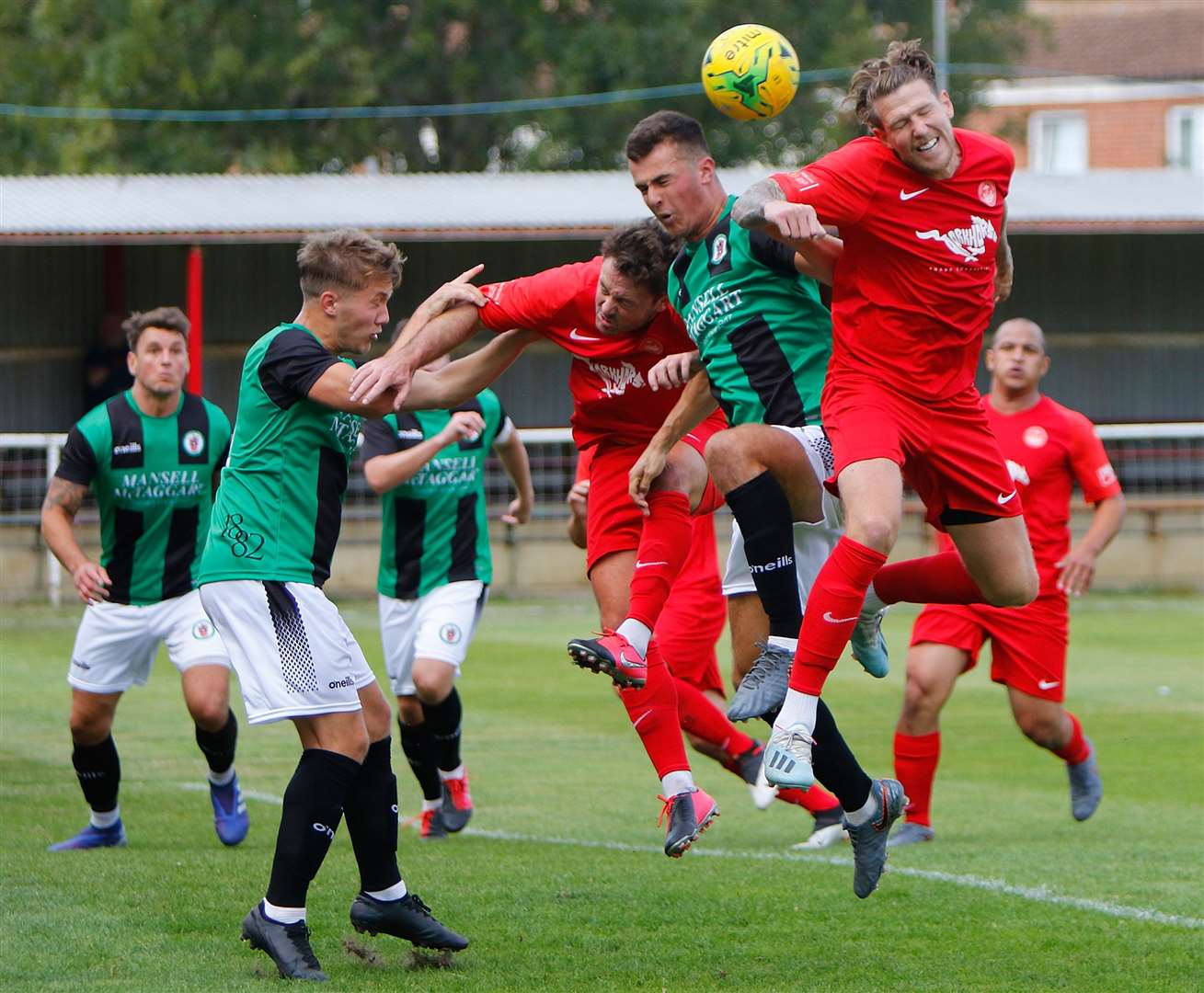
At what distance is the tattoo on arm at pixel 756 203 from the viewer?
20.2 ft

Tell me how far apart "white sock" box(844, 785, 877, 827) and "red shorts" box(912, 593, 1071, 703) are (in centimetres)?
291

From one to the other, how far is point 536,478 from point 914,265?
50.1 feet

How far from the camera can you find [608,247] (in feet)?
24.1

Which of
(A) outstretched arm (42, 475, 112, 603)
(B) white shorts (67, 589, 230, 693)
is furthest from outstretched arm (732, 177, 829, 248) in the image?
(B) white shorts (67, 589, 230, 693)

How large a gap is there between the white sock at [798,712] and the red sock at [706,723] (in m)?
2.48

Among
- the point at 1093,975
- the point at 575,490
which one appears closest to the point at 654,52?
the point at 575,490

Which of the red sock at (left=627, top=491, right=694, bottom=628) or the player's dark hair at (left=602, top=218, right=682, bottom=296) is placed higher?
the player's dark hair at (left=602, top=218, right=682, bottom=296)

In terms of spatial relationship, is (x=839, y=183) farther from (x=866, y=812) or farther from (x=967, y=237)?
(x=866, y=812)

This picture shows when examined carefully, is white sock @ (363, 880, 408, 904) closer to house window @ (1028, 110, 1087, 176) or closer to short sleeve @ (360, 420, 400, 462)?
short sleeve @ (360, 420, 400, 462)

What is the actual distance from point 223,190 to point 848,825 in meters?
18.7

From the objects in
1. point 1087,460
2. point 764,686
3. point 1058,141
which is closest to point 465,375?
point 764,686

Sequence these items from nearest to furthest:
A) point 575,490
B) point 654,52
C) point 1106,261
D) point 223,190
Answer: point 575,490, point 223,190, point 1106,261, point 654,52

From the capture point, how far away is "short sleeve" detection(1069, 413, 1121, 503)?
10180 mm

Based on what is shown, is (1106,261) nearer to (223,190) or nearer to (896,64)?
(223,190)
